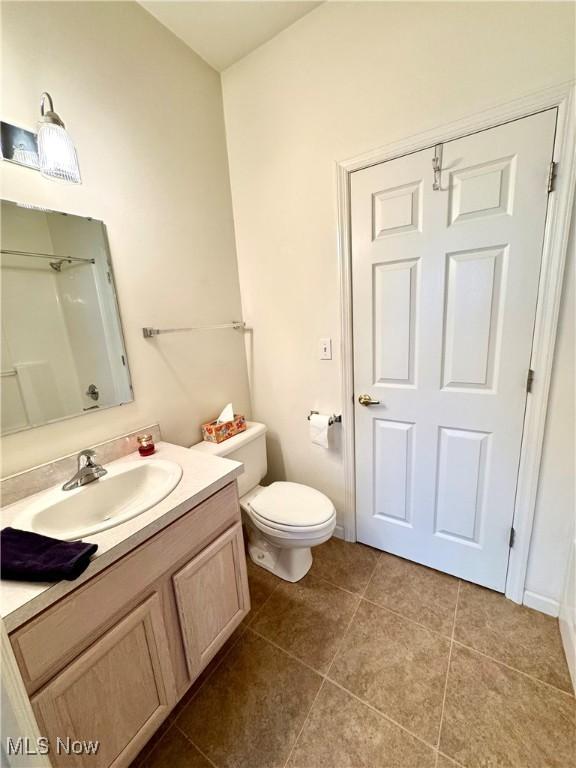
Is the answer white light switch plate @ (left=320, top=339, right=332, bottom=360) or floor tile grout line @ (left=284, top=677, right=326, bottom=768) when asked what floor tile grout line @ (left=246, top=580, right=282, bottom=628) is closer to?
floor tile grout line @ (left=284, top=677, right=326, bottom=768)

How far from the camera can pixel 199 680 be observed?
1221mm

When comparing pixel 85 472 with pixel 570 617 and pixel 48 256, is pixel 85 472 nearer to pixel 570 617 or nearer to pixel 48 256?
pixel 48 256

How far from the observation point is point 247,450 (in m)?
1.73

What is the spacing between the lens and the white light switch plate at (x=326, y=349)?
1.67m

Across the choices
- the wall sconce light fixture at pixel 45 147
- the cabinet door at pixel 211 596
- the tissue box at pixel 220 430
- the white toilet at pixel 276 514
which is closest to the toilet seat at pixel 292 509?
the white toilet at pixel 276 514

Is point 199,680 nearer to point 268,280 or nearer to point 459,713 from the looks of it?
point 459,713

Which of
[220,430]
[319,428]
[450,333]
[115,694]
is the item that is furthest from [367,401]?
[115,694]

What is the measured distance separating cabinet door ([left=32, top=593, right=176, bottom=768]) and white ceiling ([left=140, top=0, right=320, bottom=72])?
7.47 ft

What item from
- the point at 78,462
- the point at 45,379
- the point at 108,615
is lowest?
the point at 108,615

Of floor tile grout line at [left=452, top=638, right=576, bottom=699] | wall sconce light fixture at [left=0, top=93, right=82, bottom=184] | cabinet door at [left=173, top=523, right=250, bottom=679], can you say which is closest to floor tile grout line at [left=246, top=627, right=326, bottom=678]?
cabinet door at [left=173, top=523, right=250, bottom=679]

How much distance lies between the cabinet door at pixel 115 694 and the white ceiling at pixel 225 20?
2276 millimetres

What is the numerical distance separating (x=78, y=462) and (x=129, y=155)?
4.19 feet

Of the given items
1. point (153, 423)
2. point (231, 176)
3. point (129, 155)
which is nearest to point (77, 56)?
point (129, 155)

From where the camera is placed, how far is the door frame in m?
1.06
